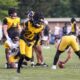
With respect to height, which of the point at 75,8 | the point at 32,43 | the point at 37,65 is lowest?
the point at 75,8

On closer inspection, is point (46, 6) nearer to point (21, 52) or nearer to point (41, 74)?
point (21, 52)

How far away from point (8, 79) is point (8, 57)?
354cm

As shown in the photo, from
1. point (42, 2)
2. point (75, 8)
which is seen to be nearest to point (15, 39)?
point (42, 2)

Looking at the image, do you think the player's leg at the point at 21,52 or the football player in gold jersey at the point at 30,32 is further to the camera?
the football player in gold jersey at the point at 30,32

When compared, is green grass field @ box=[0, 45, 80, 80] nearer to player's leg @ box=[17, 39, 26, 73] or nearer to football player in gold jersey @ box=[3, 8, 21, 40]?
player's leg @ box=[17, 39, 26, 73]

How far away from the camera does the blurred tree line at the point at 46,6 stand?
61625 millimetres

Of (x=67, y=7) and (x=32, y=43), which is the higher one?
(x=32, y=43)

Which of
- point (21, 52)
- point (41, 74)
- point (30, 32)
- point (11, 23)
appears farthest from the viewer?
point (11, 23)

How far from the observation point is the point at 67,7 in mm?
80938

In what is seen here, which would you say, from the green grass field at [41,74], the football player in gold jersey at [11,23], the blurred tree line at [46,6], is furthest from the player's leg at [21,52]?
the blurred tree line at [46,6]

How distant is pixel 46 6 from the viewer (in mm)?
67375

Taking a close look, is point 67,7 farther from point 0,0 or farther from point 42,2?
point 0,0

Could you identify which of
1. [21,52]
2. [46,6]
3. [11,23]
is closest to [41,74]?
[21,52]

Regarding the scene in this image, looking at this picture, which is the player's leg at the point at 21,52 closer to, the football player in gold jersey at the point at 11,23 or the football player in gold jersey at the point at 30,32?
the football player in gold jersey at the point at 30,32
